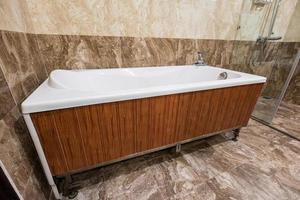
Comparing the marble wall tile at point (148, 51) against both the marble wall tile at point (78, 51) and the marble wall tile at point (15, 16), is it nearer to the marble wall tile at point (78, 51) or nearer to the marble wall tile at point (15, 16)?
the marble wall tile at point (78, 51)

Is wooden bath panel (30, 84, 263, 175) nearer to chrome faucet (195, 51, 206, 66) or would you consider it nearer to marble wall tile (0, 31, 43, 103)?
marble wall tile (0, 31, 43, 103)

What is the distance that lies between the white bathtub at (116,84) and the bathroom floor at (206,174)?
62 cm

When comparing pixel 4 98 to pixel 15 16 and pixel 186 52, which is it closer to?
pixel 15 16

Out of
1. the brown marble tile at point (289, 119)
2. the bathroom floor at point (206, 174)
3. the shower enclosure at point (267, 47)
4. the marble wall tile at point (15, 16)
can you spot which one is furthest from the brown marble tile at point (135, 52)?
the brown marble tile at point (289, 119)

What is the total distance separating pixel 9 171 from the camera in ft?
1.98

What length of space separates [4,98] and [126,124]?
22.2 inches

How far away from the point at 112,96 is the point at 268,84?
7.77ft

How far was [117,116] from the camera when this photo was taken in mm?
826

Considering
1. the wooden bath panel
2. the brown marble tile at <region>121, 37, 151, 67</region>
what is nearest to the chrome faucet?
the brown marble tile at <region>121, 37, 151, 67</region>

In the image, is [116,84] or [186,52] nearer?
[116,84]

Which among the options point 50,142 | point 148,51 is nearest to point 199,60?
point 148,51

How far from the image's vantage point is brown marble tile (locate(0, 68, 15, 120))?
0.62 meters

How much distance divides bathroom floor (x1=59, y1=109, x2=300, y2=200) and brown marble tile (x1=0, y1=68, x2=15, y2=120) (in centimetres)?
67

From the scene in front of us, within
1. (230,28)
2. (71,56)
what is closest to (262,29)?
(230,28)
